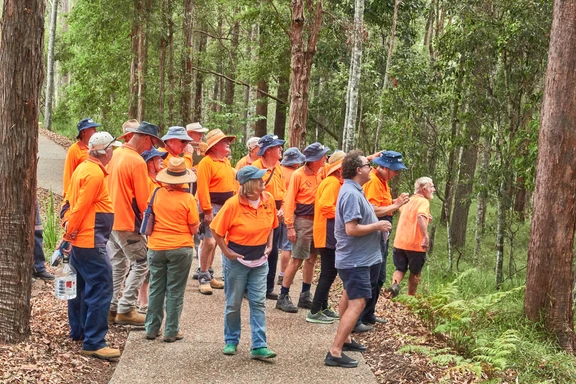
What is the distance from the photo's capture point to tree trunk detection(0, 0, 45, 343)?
19.0ft

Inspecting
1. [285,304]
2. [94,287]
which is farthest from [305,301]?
[94,287]

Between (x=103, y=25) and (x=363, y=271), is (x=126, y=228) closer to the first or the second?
(x=363, y=271)

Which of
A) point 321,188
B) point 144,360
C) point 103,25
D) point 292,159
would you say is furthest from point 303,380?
point 103,25

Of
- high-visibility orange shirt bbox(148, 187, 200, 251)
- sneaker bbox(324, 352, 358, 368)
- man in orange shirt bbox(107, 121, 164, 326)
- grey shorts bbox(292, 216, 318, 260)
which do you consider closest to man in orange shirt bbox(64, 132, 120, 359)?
high-visibility orange shirt bbox(148, 187, 200, 251)

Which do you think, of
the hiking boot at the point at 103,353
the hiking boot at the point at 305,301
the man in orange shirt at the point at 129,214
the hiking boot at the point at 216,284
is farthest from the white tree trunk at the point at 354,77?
the hiking boot at the point at 103,353

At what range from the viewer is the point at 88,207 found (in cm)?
600

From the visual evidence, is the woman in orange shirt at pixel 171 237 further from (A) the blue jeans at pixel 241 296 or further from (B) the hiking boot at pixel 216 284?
(B) the hiking boot at pixel 216 284

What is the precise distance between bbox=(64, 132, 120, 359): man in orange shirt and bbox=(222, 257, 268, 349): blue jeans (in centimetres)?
114

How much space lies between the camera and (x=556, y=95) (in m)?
7.46

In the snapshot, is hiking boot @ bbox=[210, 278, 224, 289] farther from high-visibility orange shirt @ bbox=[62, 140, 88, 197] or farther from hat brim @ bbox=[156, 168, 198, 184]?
hat brim @ bbox=[156, 168, 198, 184]

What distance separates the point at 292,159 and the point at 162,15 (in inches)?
583

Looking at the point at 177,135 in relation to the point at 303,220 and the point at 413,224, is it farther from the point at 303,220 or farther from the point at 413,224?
the point at 413,224

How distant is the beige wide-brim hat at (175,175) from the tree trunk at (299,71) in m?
6.70

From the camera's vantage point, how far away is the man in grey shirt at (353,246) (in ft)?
20.5
